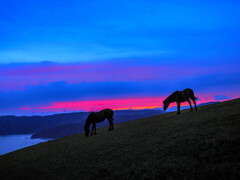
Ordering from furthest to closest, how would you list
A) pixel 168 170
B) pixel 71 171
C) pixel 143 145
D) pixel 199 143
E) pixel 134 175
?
pixel 143 145
pixel 71 171
pixel 199 143
pixel 134 175
pixel 168 170

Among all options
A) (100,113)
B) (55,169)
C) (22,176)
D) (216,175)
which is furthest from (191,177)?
(100,113)

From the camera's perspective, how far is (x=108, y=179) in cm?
988

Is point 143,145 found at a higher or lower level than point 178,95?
lower

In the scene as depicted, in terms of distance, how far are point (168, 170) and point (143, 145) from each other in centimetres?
545

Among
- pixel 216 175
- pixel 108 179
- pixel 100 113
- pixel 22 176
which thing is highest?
pixel 100 113

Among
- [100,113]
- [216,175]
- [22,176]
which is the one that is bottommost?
[22,176]

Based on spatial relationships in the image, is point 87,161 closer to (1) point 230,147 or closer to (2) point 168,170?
(2) point 168,170

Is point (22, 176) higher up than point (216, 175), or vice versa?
point (216, 175)

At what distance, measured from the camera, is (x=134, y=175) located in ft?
30.6

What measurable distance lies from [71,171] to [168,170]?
7.62m

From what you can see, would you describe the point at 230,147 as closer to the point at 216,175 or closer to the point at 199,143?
the point at 199,143

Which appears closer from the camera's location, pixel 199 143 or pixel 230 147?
pixel 230 147

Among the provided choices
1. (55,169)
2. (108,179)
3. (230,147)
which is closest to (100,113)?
(55,169)

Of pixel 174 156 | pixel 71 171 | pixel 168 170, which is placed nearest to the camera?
pixel 168 170
